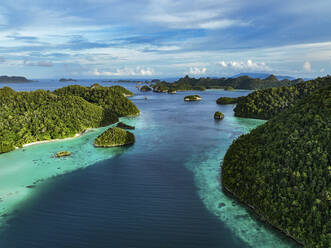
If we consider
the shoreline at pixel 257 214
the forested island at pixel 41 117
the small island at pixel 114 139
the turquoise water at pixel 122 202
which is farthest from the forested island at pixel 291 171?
the forested island at pixel 41 117

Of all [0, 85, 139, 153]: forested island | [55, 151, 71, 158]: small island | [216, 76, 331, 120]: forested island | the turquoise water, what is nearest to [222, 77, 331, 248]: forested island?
the turquoise water

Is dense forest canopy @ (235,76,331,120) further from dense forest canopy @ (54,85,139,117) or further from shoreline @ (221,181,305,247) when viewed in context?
shoreline @ (221,181,305,247)

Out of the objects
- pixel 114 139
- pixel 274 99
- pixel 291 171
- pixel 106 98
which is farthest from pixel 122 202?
pixel 274 99

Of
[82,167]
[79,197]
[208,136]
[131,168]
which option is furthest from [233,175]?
[208,136]

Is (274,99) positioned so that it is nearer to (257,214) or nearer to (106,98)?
(106,98)

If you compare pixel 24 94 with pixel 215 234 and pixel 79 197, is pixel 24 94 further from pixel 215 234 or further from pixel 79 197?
pixel 215 234

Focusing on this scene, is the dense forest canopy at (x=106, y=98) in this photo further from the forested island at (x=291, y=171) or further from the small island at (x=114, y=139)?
the forested island at (x=291, y=171)
